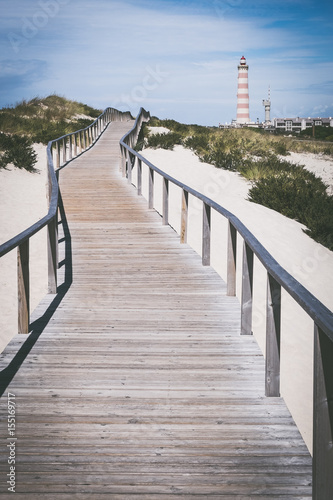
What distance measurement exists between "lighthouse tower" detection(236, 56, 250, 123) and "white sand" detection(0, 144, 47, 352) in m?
50.9

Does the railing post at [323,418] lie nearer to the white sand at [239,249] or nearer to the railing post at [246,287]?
the railing post at [246,287]

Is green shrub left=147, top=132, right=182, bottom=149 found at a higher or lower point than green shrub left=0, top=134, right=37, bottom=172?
higher

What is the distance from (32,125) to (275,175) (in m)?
15.2

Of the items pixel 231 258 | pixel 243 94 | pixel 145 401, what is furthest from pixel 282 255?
pixel 243 94

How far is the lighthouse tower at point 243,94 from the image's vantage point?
70.5 meters

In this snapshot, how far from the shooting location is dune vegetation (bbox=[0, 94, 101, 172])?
66.9 ft

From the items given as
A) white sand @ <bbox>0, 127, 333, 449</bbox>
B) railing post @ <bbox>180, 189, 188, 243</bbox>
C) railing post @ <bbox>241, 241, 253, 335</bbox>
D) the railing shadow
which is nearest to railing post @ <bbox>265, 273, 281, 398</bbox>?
railing post @ <bbox>241, 241, 253, 335</bbox>

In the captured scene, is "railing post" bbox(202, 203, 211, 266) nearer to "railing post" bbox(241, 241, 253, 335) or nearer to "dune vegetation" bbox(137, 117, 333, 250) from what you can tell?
"railing post" bbox(241, 241, 253, 335)

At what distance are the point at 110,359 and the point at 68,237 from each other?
5186mm

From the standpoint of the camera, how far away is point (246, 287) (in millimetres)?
4812

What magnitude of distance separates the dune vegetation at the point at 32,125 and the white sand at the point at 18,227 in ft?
2.23

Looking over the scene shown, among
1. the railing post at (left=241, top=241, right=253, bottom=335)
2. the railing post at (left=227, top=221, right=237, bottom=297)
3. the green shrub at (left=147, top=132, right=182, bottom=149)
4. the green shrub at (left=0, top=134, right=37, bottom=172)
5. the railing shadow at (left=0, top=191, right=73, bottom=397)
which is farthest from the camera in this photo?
the green shrub at (left=147, top=132, right=182, bottom=149)

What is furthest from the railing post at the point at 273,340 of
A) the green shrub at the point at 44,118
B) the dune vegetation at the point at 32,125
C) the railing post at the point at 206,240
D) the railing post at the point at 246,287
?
the green shrub at the point at 44,118

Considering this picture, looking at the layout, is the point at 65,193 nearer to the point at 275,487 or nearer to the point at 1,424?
the point at 1,424
